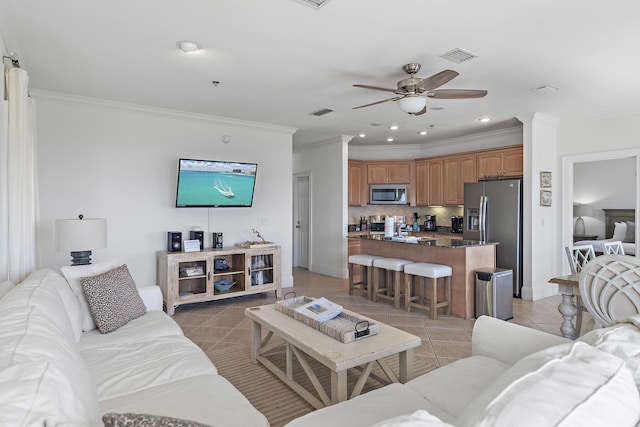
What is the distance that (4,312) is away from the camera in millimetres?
1417

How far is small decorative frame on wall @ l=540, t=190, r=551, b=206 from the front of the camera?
527 centimetres

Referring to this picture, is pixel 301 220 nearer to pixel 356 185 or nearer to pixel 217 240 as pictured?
pixel 356 185

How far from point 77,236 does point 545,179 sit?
18.8 feet

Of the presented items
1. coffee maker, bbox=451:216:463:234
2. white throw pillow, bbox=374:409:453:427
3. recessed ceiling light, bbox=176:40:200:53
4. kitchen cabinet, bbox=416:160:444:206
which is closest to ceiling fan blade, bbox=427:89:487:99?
recessed ceiling light, bbox=176:40:200:53

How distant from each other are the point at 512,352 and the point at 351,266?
11.6 feet

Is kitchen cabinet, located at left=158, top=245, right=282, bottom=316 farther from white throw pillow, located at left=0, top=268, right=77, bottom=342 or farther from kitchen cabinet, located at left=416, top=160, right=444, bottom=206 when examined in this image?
kitchen cabinet, located at left=416, top=160, right=444, bottom=206

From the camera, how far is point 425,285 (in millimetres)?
4805

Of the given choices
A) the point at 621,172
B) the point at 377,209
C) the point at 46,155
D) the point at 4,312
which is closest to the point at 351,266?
the point at 377,209

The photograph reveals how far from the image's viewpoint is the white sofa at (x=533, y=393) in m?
0.83

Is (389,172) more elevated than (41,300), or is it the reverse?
(389,172)

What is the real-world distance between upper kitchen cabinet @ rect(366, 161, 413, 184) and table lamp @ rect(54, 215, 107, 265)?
5.37m

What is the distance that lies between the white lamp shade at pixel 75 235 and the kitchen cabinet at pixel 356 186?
4958mm

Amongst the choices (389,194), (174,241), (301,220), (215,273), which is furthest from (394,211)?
(174,241)

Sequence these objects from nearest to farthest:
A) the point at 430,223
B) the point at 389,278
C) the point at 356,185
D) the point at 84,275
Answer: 1. the point at 84,275
2. the point at 389,278
3. the point at 430,223
4. the point at 356,185
